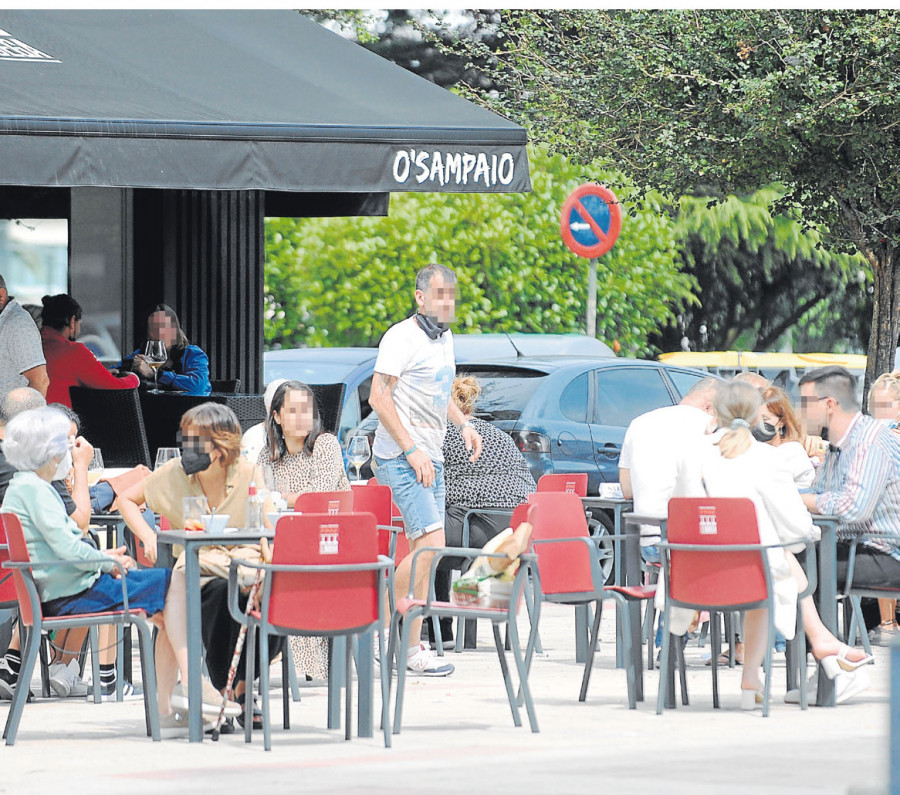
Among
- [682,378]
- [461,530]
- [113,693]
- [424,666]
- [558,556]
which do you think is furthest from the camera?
[682,378]

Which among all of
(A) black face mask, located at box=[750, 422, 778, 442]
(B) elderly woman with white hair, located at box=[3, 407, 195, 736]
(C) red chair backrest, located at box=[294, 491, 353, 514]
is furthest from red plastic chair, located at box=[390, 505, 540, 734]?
(A) black face mask, located at box=[750, 422, 778, 442]

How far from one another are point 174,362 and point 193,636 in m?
6.33

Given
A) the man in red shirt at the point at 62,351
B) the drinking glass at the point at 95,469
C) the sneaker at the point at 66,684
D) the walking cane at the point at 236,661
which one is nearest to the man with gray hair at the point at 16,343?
the man in red shirt at the point at 62,351

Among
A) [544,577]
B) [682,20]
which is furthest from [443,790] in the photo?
[682,20]

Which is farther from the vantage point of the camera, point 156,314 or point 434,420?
point 156,314

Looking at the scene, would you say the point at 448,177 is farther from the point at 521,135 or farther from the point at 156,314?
the point at 156,314

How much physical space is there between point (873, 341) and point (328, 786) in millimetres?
11343

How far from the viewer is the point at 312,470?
8.88 m

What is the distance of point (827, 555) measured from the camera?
8398mm

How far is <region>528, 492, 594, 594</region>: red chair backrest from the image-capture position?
866 centimetres

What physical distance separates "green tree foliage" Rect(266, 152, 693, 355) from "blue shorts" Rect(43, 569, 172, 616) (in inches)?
878

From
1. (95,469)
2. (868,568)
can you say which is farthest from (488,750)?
(95,469)

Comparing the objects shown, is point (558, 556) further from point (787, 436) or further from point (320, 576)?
point (320, 576)

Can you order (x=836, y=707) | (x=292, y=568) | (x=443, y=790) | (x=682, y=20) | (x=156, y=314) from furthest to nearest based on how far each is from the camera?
(x=682, y=20) < (x=156, y=314) < (x=836, y=707) < (x=292, y=568) < (x=443, y=790)
